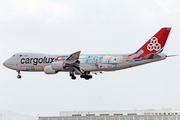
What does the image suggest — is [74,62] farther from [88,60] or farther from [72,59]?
[88,60]

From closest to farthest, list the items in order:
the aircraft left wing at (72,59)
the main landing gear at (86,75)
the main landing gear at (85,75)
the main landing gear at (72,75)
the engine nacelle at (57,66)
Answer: the aircraft left wing at (72,59), the engine nacelle at (57,66), the main landing gear at (72,75), the main landing gear at (85,75), the main landing gear at (86,75)

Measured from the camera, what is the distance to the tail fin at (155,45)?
4845 inches

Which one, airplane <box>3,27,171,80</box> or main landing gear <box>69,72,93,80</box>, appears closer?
airplane <box>3,27,171,80</box>

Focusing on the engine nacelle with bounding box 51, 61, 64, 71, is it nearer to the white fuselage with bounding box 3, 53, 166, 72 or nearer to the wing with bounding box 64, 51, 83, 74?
the wing with bounding box 64, 51, 83, 74

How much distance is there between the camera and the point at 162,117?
19488cm

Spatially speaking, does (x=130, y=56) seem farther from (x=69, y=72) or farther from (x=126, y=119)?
(x=126, y=119)

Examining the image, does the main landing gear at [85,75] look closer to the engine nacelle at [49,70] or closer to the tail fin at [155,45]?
the engine nacelle at [49,70]

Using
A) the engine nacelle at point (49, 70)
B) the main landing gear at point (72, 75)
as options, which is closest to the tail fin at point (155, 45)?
the main landing gear at point (72, 75)

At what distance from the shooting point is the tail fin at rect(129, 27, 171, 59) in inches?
4845

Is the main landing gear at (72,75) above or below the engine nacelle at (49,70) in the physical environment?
below

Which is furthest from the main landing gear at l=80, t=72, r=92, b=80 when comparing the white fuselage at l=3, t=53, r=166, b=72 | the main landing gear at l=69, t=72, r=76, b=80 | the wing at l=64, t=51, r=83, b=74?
the main landing gear at l=69, t=72, r=76, b=80

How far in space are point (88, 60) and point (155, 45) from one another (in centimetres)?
1265

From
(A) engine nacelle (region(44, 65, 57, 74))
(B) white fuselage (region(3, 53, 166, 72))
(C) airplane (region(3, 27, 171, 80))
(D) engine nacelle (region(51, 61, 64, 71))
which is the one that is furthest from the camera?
(A) engine nacelle (region(44, 65, 57, 74))

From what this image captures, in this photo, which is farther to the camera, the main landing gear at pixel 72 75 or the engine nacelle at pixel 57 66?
the main landing gear at pixel 72 75
